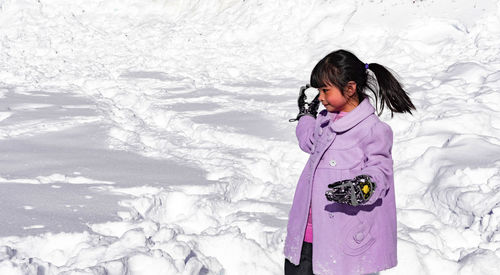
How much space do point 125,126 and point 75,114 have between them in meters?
0.91

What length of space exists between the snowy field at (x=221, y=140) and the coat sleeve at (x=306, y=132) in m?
0.94

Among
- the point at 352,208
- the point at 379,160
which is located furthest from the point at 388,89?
the point at 352,208

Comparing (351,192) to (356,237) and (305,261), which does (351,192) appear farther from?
(305,261)

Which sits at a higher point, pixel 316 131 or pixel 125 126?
pixel 316 131

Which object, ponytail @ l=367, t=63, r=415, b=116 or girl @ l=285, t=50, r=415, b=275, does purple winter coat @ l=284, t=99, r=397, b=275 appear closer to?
girl @ l=285, t=50, r=415, b=275

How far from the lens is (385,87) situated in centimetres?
253

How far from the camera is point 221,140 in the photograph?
21.3 ft

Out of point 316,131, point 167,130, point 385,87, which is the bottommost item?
point 167,130

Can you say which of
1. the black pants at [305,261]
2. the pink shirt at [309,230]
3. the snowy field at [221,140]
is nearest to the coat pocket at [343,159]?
the pink shirt at [309,230]

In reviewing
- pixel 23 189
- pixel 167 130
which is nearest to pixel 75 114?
pixel 167 130

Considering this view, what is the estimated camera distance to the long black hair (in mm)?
2418

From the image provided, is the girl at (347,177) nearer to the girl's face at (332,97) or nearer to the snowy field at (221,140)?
the girl's face at (332,97)

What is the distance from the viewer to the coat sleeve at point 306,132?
2725mm

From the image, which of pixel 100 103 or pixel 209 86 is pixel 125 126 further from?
pixel 209 86
